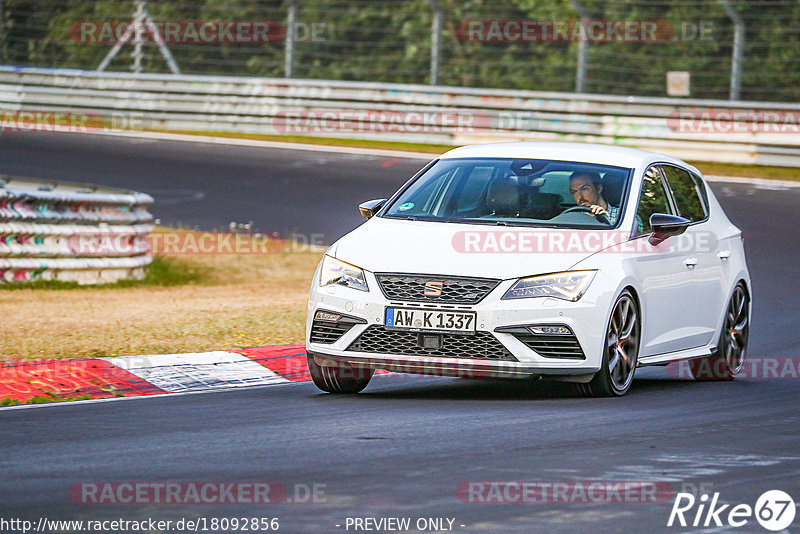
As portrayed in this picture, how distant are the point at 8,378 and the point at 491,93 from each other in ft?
56.8

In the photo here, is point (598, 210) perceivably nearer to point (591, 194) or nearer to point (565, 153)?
point (591, 194)

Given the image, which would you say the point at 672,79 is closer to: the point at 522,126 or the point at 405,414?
the point at 522,126

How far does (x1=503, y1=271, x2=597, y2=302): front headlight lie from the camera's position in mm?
8781

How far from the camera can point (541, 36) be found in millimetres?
33219

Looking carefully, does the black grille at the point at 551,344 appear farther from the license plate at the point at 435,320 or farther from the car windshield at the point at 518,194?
the car windshield at the point at 518,194

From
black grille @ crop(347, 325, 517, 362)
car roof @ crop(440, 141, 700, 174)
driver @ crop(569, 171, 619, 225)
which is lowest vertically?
black grille @ crop(347, 325, 517, 362)

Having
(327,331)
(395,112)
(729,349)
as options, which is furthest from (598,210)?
(395,112)

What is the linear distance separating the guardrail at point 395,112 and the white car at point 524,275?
13618 mm

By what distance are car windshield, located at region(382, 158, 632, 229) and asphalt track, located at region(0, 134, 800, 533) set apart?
1109 millimetres

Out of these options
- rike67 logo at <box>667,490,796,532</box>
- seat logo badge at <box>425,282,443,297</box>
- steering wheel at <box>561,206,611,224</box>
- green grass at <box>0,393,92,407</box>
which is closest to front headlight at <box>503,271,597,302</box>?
seat logo badge at <box>425,282,443,297</box>

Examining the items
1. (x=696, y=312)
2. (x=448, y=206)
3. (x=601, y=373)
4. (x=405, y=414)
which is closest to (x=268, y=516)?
(x=405, y=414)

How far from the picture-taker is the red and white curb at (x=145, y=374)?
373 inches

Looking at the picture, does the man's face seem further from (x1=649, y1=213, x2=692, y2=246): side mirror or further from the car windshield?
(x1=649, y1=213, x2=692, y2=246): side mirror

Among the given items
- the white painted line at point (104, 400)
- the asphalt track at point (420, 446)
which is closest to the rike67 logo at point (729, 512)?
the asphalt track at point (420, 446)
